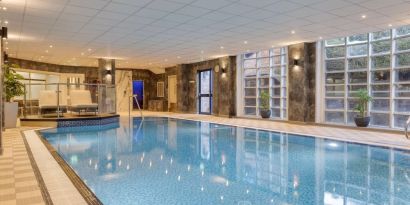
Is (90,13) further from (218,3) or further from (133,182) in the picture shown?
(133,182)

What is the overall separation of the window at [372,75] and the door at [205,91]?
22.9 feet

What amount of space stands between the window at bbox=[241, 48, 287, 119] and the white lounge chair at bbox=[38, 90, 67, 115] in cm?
785

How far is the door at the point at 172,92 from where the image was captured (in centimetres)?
1836

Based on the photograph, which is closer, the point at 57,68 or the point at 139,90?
the point at 57,68

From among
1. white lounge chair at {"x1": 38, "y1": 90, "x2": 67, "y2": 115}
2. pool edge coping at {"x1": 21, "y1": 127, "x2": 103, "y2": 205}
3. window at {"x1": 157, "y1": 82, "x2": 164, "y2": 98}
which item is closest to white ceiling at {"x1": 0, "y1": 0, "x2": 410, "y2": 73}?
white lounge chair at {"x1": 38, "y1": 90, "x2": 67, "y2": 115}

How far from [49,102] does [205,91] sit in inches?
321

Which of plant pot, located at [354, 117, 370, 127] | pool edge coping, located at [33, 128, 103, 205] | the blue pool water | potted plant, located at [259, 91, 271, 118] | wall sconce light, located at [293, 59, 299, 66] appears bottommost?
the blue pool water

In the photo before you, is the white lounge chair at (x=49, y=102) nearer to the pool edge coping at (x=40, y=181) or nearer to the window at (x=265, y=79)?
the pool edge coping at (x=40, y=181)

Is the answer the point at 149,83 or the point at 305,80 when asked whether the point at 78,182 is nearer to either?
the point at 305,80

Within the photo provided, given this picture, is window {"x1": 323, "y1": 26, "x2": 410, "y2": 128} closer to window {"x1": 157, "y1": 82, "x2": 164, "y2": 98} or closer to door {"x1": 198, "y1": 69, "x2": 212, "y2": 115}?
door {"x1": 198, "y1": 69, "x2": 212, "y2": 115}

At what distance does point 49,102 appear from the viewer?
10.3 m

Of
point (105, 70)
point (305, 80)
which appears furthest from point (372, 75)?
point (105, 70)

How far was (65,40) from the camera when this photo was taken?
9773 mm

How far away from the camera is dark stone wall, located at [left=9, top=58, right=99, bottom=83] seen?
14.7 meters
